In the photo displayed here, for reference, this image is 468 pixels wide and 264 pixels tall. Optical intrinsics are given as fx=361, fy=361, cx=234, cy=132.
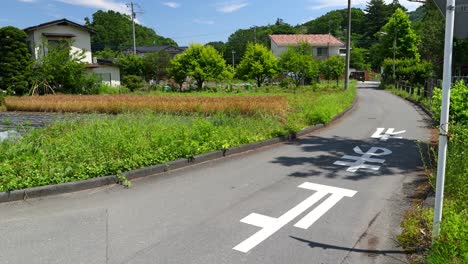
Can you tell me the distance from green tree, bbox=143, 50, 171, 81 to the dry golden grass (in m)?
22.8

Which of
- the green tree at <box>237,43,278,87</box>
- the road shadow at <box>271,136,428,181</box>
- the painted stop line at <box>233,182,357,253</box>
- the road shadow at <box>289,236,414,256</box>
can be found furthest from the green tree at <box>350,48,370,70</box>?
the road shadow at <box>289,236,414,256</box>

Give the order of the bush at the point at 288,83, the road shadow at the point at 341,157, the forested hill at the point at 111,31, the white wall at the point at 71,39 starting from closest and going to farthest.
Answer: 1. the road shadow at the point at 341,157
2. the white wall at the point at 71,39
3. the bush at the point at 288,83
4. the forested hill at the point at 111,31

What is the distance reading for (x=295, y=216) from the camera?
475 cm

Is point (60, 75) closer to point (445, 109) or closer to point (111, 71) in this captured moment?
point (111, 71)

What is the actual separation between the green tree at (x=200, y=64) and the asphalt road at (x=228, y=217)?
25.7m

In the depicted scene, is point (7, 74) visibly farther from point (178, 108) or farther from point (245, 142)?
point (245, 142)

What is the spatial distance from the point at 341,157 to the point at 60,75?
24.8 meters

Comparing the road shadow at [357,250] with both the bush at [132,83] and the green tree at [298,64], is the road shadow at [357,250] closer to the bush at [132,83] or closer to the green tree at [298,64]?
the green tree at [298,64]

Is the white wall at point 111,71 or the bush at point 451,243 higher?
the white wall at point 111,71

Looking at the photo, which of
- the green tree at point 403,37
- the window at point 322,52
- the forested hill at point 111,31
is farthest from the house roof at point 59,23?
the forested hill at point 111,31

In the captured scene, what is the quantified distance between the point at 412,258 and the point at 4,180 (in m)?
5.45

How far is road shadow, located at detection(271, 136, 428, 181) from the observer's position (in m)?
6.94

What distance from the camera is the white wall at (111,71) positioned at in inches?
1336

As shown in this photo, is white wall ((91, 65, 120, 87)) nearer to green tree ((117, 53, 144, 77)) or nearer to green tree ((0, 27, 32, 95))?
green tree ((117, 53, 144, 77))
